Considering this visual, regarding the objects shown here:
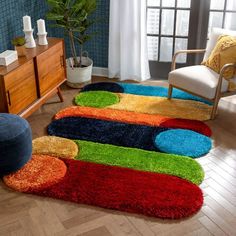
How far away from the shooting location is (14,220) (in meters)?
2.41

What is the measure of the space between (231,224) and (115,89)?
2271 millimetres

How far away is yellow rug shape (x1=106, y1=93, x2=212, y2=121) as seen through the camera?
3684 millimetres

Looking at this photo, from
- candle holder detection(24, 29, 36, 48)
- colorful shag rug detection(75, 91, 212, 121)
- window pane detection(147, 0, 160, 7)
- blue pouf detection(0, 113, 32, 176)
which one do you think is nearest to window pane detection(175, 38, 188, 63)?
window pane detection(147, 0, 160, 7)

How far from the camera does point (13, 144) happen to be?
8.70 ft

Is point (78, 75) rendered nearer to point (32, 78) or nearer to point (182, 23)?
point (32, 78)

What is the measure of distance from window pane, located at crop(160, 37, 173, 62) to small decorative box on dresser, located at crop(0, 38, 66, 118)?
1.34m

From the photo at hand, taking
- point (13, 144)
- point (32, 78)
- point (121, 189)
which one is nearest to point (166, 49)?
point (32, 78)

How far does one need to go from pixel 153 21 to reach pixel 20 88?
80.6 inches

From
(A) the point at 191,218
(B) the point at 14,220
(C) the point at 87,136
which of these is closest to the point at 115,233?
(A) the point at 191,218

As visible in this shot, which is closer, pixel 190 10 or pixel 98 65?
pixel 190 10

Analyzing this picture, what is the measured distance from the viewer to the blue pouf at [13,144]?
2639mm

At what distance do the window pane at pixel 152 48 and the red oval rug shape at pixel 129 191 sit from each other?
2.24 meters

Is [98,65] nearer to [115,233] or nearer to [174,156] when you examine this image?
[174,156]

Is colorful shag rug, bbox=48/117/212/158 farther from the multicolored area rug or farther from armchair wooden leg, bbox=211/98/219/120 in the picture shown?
armchair wooden leg, bbox=211/98/219/120
